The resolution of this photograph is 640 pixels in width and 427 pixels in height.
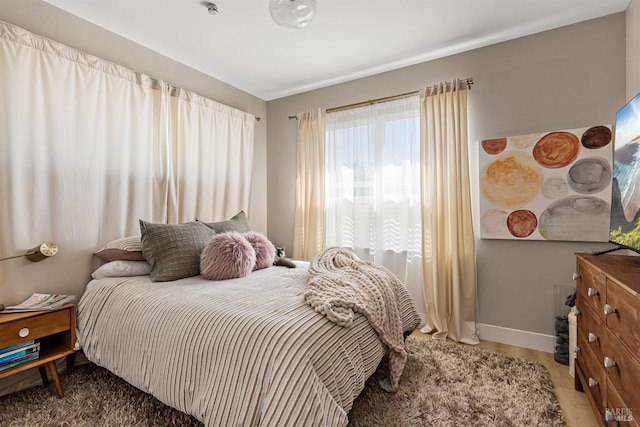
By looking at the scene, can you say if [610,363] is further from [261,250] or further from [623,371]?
[261,250]

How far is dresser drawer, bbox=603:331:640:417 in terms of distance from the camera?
1.05 m

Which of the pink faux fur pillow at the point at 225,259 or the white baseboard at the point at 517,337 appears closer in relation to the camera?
the pink faux fur pillow at the point at 225,259

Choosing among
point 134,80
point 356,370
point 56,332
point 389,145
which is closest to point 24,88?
point 134,80

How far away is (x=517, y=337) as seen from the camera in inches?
101

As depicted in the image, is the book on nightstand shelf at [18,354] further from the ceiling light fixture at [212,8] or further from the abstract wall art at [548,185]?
the abstract wall art at [548,185]

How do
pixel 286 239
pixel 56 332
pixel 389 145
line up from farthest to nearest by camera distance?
pixel 286 239
pixel 389 145
pixel 56 332

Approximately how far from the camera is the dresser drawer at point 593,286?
4.59 feet

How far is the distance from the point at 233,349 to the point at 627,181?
2080mm

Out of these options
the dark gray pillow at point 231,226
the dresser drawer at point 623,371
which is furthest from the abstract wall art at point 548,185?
the dark gray pillow at point 231,226

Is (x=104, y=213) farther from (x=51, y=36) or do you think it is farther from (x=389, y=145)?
(x=389, y=145)

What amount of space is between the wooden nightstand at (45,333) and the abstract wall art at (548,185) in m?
3.14

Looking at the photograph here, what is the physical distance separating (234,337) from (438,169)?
2332 millimetres

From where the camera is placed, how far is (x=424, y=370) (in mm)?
2111

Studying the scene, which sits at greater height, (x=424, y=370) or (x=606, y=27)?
(x=606, y=27)
